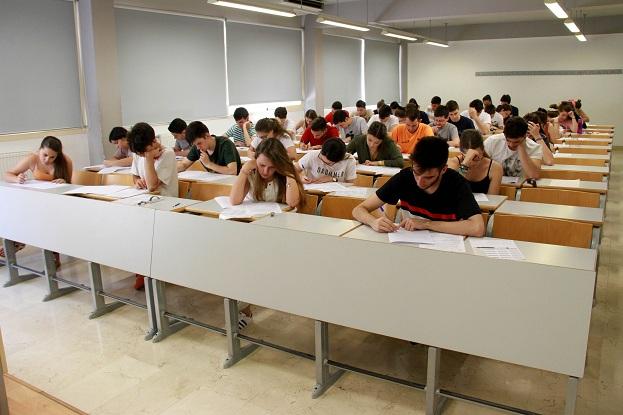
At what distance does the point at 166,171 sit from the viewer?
388cm

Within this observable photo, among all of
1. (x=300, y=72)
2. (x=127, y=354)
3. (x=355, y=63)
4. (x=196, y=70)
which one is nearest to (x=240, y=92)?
(x=196, y=70)

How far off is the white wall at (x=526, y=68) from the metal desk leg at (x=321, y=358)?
38.9 feet

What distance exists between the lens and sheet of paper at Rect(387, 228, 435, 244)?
2.31m

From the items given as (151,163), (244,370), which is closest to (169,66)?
(151,163)

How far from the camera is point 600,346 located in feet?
9.94

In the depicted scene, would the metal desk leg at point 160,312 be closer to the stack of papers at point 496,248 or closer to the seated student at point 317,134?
the stack of papers at point 496,248

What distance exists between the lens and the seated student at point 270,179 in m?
3.10

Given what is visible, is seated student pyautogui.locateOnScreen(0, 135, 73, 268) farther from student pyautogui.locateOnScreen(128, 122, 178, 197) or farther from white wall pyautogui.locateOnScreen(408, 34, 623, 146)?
white wall pyautogui.locateOnScreen(408, 34, 623, 146)

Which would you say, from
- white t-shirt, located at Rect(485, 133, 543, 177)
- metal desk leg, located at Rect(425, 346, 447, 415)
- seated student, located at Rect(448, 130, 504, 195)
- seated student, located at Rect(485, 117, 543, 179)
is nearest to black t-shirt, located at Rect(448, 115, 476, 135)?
seated student, located at Rect(485, 117, 543, 179)

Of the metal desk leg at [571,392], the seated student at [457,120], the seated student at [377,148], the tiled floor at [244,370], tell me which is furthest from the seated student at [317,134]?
the metal desk leg at [571,392]

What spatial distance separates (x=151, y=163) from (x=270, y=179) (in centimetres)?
103

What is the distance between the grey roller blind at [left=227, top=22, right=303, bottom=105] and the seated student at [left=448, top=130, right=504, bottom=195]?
595cm

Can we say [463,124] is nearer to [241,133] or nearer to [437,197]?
[241,133]

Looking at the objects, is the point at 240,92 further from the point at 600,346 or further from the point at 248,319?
the point at 600,346
